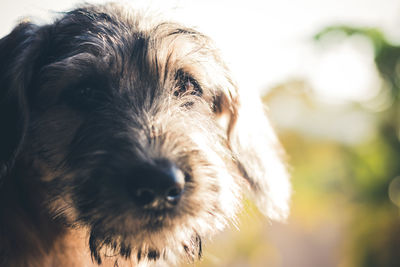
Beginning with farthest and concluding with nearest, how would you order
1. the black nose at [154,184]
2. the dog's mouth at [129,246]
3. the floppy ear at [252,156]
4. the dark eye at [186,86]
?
the floppy ear at [252,156] → the dark eye at [186,86] → the dog's mouth at [129,246] → the black nose at [154,184]

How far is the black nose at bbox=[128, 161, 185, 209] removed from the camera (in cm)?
119

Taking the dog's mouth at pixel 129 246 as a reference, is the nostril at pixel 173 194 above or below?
above

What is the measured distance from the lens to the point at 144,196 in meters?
1.21

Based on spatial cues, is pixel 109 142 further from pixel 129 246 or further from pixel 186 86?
pixel 186 86

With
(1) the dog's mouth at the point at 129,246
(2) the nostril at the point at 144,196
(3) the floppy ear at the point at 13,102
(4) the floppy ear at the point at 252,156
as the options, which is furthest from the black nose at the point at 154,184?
(4) the floppy ear at the point at 252,156

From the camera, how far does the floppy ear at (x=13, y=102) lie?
1.48 metres

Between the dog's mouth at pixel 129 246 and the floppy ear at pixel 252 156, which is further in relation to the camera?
the floppy ear at pixel 252 156

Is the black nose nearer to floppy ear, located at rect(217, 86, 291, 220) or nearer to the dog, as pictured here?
the dog

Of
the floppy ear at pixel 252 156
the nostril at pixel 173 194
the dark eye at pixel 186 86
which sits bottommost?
the floppy ear at pixel 252 156

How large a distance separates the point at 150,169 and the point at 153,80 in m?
0.66

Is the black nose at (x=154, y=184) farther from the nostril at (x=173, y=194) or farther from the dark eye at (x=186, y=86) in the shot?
the dark eye at (x=186, y=86)

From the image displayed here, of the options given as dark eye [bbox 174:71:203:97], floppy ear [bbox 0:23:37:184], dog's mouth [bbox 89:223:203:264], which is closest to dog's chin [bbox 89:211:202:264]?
dog's mouth [bbox 89:223:203:264]

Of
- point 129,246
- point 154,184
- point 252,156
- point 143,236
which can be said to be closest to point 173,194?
point 154,184

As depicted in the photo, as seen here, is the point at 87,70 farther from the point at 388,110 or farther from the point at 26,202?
the point at 388,110
